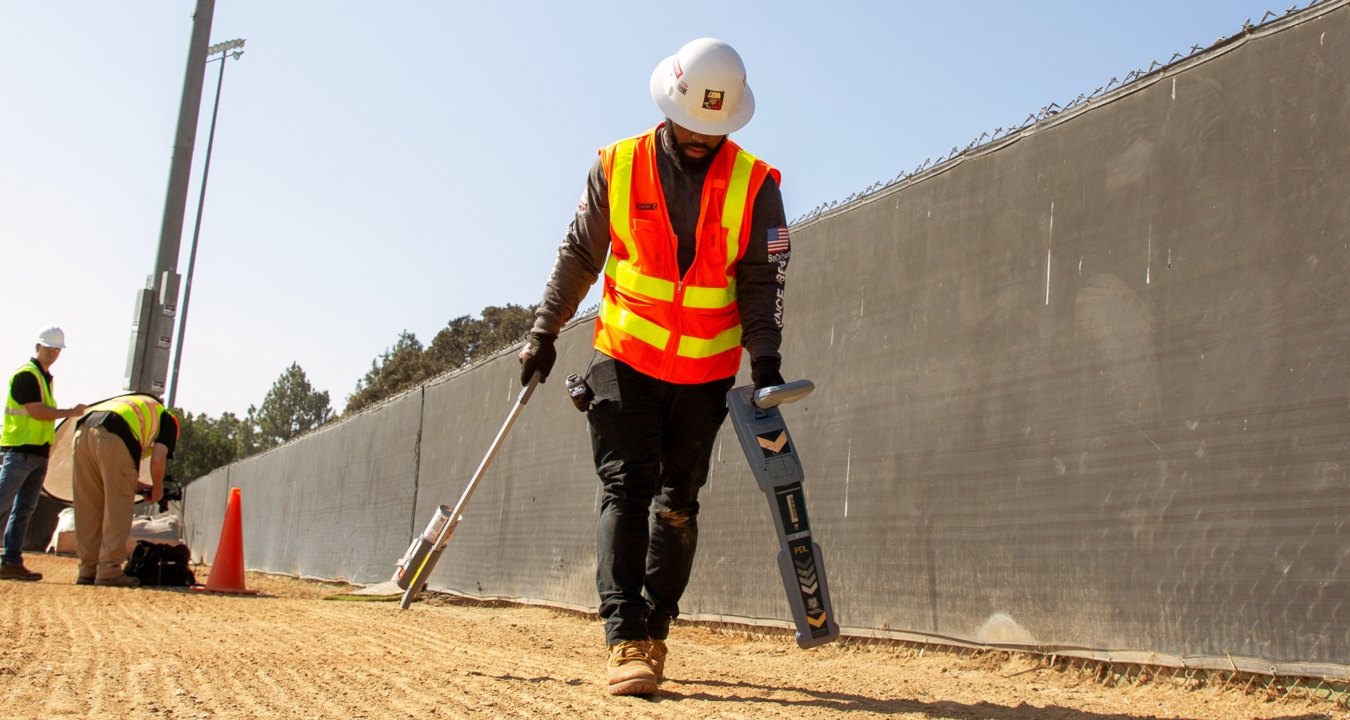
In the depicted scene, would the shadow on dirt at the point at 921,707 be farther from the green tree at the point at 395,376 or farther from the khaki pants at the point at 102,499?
the green tree at the point at 395,376

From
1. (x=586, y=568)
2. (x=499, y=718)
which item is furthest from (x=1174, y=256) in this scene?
(x=586, y=568)

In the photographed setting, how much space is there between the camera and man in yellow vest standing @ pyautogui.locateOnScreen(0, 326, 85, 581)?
26.8 feet

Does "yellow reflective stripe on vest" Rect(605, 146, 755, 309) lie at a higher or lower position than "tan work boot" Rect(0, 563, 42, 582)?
higher

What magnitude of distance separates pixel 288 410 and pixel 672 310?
92.1 m

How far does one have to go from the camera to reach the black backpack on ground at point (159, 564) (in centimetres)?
844

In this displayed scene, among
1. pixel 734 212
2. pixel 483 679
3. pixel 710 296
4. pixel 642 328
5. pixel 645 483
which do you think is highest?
pixel 734 212

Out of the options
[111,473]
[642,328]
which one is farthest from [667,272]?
[111,473]

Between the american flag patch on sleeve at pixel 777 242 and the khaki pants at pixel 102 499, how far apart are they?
5.91m

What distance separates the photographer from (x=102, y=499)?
7980mm

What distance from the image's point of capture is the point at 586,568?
22.4 ft

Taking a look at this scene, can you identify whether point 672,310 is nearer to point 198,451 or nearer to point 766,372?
point 766,372

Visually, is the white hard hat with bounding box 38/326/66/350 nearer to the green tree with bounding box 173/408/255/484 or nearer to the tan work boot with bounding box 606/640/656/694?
the tan work boot with bounding box 606/640/656/694

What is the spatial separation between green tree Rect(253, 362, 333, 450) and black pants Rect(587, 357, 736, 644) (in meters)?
88.6

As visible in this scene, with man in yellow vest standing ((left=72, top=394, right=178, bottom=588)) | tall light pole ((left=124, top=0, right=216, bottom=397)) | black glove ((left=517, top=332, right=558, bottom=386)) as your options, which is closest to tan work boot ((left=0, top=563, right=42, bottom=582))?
man in yellow vest standing ((left=72, top=394, right=178, bottom=588))
